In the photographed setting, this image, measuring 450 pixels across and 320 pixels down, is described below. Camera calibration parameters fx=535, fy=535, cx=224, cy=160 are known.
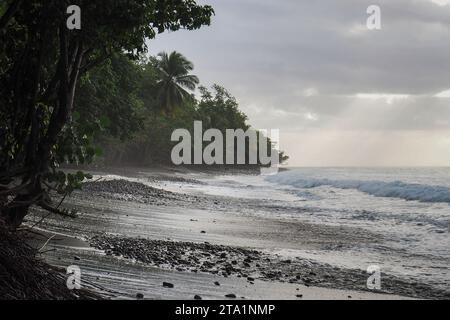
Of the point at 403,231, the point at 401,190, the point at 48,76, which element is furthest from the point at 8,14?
the point at 401,190

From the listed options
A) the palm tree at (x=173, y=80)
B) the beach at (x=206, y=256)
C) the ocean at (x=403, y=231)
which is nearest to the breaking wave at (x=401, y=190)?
the ocean at (x=403, y=231)

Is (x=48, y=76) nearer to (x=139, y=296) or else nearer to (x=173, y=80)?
(x=139, y=296)

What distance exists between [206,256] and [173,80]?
177 ft

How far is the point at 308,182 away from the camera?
157 feet

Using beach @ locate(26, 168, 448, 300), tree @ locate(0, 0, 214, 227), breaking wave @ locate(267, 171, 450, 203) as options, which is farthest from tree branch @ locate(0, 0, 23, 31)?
breaking wave @ locate(267, 171, 450, 203)

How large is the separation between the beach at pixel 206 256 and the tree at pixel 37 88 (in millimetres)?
772

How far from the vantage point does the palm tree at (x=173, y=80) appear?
6088cm

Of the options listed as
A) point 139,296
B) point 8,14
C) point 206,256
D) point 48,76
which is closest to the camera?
point 8,14

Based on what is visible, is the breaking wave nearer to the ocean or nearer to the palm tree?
the ocean

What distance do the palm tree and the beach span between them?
4498 centimetres

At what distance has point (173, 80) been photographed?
6216 centimetres

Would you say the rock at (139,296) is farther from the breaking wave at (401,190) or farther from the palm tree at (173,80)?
the palm tree at (173,80)
